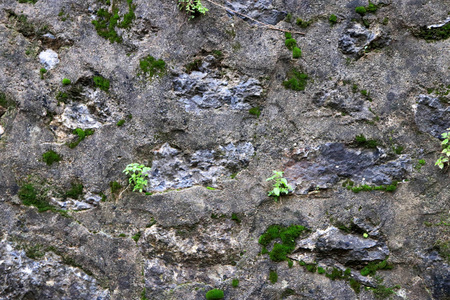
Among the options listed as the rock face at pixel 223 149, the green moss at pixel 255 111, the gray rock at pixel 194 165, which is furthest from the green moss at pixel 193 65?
the gray rock at pixel 194 165

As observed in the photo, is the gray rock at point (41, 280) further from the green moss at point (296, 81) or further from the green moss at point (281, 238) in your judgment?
the green moss at point (296, 81)

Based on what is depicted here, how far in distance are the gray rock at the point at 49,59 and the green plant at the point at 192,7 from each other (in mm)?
1538

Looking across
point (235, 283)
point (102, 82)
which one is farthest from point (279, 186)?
point (102, 82)

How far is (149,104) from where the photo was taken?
3.78m

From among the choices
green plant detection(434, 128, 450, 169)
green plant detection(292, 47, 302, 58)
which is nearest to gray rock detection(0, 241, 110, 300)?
green plant detection(292, 47, 302, 58)

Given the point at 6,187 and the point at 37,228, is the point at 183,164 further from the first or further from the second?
the point at 6,187

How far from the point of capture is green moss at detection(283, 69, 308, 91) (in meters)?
3.66

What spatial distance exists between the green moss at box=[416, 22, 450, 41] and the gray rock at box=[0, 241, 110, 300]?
422 cm

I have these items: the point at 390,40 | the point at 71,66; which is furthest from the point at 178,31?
the point at 390,40

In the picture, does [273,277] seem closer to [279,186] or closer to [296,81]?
[279,186]

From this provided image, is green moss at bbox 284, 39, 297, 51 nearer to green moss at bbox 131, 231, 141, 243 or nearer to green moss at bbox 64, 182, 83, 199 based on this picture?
green moss at bbox 131, 231, 141, 243

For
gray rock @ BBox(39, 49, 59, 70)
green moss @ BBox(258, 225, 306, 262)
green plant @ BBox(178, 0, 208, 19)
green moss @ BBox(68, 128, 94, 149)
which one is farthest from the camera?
gray rock @ BBox(39, 49, 59, 70)

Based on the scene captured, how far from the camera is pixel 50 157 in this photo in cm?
376

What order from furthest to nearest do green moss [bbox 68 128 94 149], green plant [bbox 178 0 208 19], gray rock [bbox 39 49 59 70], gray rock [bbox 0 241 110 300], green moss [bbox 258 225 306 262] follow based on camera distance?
gray rock [bbox 39 49 59 70], green moss [bbox 68 128 94 149], green plant [bbox 178 0 208 19], gray rock [bbox 0 241 110 300], green moss [bbox 258 225 306 262]
